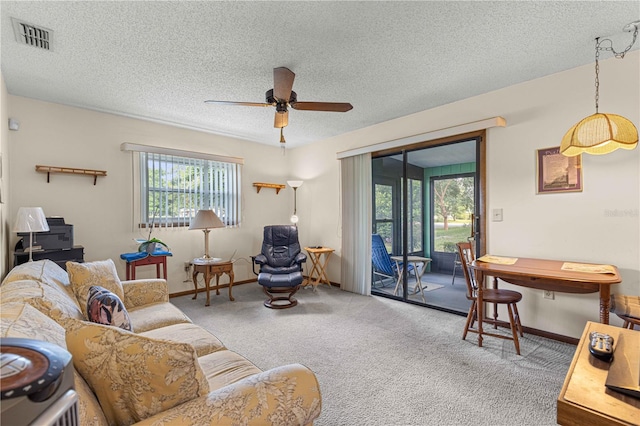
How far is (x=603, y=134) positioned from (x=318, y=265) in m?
3.89

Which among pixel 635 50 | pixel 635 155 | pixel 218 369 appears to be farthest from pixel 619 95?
pixel 218 369

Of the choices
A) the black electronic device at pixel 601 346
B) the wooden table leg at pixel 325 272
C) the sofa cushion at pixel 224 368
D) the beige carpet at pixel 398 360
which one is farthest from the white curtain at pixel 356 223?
the black electronic device at pixel 601 346

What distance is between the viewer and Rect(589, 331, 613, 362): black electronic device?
48.4 inches

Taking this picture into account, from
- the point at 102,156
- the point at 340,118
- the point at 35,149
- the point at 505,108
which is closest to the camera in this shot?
the point at 505,108

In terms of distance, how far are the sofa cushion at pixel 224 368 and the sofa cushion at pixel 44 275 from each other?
43.4 inches

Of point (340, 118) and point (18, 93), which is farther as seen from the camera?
point (340, 118)

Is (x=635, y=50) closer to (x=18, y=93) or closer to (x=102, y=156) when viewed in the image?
(x=102, y=156)

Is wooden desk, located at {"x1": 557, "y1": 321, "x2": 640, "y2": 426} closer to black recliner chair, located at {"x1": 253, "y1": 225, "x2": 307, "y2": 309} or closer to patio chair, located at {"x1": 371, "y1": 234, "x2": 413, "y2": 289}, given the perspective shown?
black recliner chair, located at {"x1": 253, "y1": 225, "x2": 307, "y2": 309}

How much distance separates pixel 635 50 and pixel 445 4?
1856mm

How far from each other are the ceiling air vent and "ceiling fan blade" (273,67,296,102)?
160cm

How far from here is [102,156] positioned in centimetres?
380

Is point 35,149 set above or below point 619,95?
below

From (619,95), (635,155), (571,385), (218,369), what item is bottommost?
(218,369)

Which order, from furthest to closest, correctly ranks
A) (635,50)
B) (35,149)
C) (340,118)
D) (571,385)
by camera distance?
(340,118) → (35,149) → (635,50) → (571,385)
